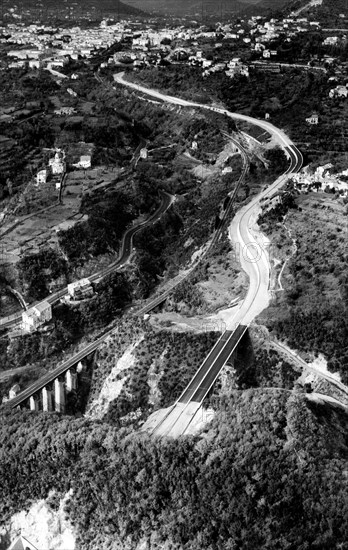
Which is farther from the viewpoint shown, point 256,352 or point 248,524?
point 256,352

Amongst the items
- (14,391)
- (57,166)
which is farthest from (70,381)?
(57,166)

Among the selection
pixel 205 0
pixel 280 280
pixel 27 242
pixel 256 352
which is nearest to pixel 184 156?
pixel 27 242

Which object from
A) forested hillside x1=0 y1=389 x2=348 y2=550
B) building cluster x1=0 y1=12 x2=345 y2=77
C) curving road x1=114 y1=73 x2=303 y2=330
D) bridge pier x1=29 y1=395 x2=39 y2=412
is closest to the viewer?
forested hillside x1=0 y1=389 x2=348 y2=550

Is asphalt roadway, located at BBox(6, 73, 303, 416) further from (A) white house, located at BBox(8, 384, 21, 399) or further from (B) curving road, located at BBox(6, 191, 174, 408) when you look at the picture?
(A) white house, located at BBox(8, 384, 21, 399)

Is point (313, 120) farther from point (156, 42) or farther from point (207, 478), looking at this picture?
point (156, 42)

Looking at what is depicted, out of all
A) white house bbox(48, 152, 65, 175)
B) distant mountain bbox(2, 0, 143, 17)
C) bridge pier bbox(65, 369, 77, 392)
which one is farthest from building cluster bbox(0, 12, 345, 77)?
bridge pier bbox(65, 369, 77, 392)

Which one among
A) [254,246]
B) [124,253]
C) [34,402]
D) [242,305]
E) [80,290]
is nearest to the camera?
[34,402]

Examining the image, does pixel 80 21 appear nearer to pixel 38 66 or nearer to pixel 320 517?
pixel 38 66
